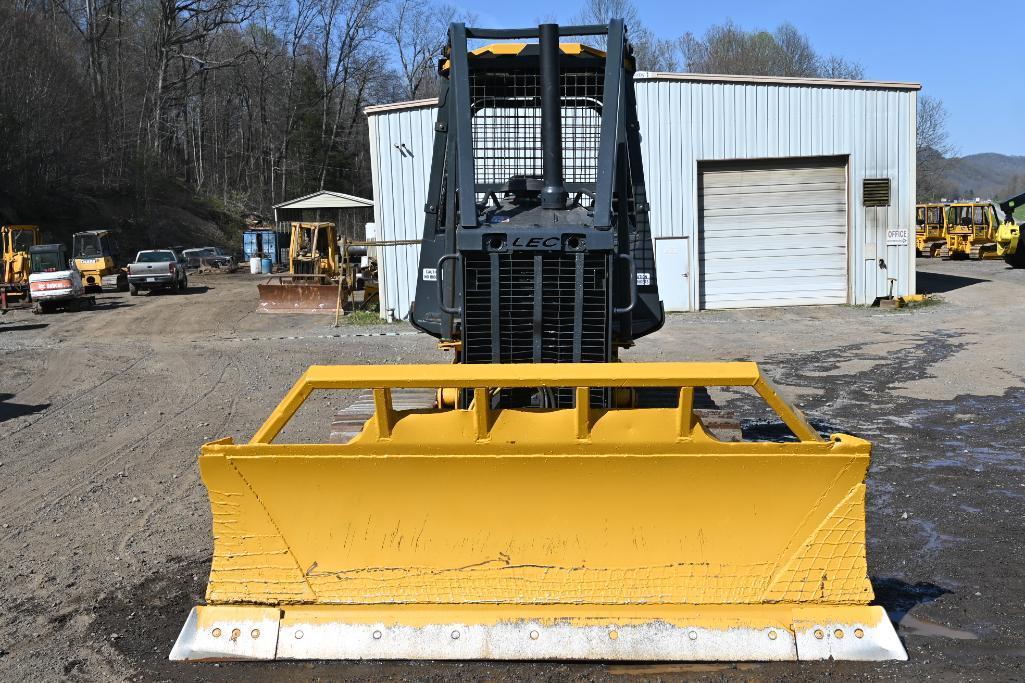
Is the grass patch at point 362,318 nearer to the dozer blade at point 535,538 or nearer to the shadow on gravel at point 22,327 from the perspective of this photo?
the shadow on gravel at point 22,327

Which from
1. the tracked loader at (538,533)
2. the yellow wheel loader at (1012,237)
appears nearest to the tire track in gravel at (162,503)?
the tracked loader at (538,533)

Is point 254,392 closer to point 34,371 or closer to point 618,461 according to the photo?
point 34,371

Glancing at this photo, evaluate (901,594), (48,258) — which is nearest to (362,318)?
(48,258)

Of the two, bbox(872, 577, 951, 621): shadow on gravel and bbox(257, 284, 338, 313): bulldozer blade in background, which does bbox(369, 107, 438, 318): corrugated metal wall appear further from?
bbox(872, 577, 951, 621): shadow on gravel

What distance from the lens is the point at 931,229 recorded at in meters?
42.4

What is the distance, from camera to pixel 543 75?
5.62 metres

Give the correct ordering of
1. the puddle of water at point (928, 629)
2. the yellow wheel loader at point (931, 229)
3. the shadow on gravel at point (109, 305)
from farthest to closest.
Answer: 1. the yellow wheel loader at point (931, 229)
2. the shadow on gravel at point (109, 305)
3. the puddle of water at point (928, 629)

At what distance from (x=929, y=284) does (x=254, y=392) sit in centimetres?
2087

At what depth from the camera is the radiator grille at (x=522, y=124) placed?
6246 millimetres

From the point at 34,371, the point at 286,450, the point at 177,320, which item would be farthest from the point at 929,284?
the point at 286,450

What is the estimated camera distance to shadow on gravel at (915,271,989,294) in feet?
84.6

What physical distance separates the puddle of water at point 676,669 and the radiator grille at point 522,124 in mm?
3084

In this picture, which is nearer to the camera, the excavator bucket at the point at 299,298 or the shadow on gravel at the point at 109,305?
the excavator bucket at the point at 299,298

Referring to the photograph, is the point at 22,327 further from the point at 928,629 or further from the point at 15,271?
the point at 928,629
